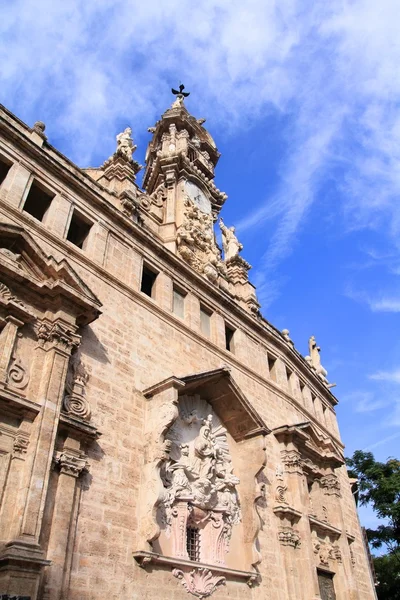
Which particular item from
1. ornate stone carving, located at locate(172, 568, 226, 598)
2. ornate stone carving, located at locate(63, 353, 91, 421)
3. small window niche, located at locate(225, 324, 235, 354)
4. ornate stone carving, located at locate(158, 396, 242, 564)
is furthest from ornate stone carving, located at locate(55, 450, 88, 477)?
small window niche, located at locate(225, 324, 235, 354)

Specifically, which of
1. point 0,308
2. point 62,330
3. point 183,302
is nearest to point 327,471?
point 183,302

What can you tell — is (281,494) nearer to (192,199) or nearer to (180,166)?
(192,199)

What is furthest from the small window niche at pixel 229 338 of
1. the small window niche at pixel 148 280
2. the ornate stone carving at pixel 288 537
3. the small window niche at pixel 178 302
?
the ornate stone carving at pixel 288 537

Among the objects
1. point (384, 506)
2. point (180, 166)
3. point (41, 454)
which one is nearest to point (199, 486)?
point (41, 454)

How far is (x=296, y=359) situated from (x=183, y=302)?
283 inches

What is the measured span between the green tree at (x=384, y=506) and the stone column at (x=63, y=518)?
73.6 ft

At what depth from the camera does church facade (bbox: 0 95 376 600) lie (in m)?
8.54

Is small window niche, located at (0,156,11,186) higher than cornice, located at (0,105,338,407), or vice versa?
cornice, located at (0,105,338,407)

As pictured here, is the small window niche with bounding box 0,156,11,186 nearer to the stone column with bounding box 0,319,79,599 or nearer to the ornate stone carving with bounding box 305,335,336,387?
the stone column with bounding box 0,319,79,599

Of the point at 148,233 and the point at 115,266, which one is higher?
the point at 148,233

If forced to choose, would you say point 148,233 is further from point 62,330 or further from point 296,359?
point 296,359

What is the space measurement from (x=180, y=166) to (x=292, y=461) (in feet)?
41.1

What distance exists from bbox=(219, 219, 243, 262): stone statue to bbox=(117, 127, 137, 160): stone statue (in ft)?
19.3

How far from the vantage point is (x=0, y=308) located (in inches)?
359
